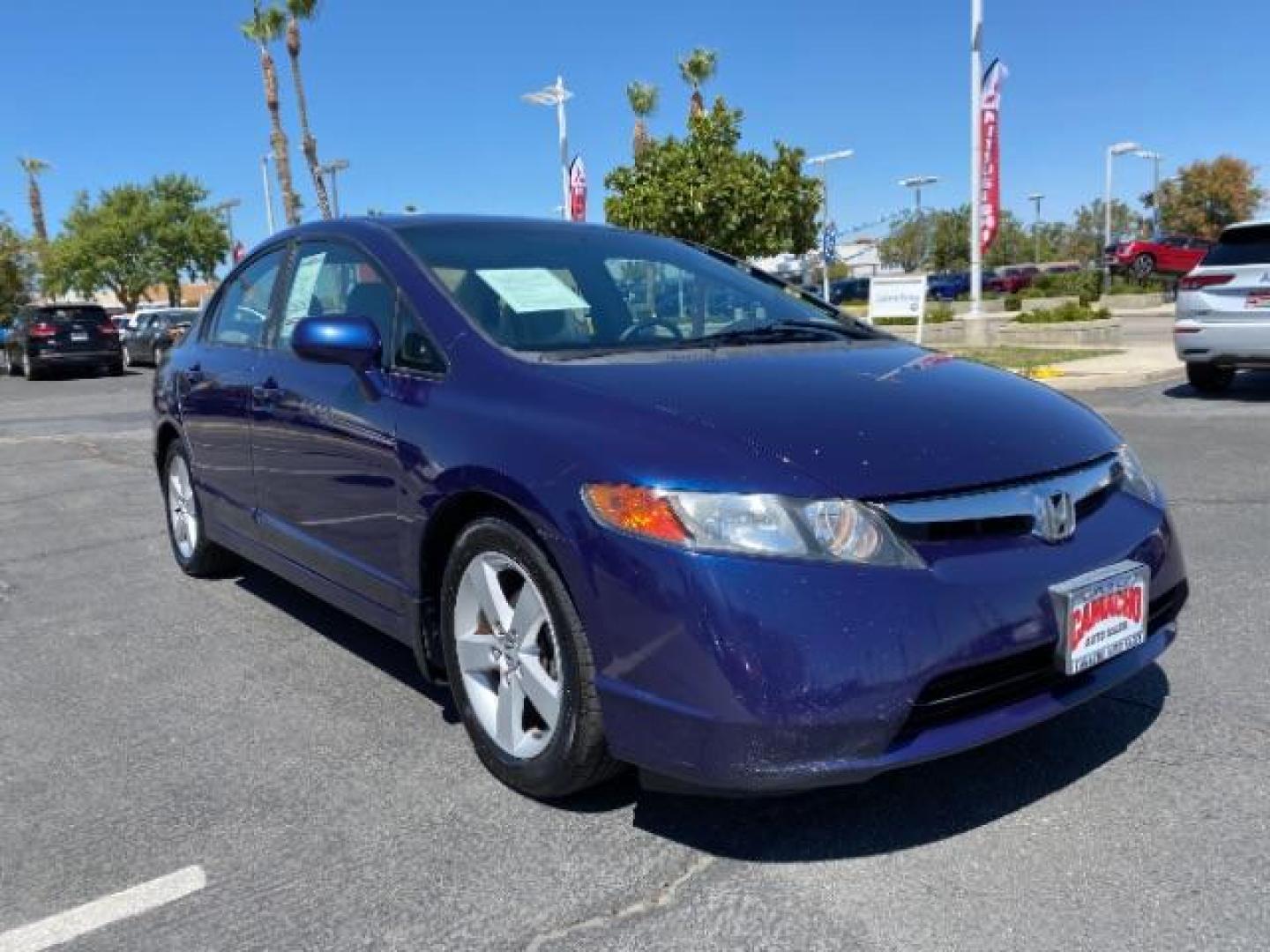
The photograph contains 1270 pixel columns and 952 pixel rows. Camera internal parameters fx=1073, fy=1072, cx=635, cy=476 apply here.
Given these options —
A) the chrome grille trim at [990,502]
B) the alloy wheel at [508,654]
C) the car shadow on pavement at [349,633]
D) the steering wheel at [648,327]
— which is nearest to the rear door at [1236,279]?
the steering wheel at [648,327]

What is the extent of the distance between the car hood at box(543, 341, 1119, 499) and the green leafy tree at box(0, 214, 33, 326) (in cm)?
4206

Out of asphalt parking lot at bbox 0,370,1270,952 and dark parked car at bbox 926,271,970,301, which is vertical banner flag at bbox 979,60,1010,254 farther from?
dark parked car at bbox 926,271,970,301

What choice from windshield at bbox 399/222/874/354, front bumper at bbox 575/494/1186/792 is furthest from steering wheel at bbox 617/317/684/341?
front bumper at bbox 575/494/1186/792

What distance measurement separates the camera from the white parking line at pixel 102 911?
2.35 metres

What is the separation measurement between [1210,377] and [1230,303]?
1426mm

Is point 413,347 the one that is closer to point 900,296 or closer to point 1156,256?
point 900,296

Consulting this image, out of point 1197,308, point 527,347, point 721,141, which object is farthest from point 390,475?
point 721,141

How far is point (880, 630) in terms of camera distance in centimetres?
222

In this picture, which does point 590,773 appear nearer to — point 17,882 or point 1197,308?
point 17,882

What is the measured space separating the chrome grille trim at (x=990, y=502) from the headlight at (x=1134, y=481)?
0.26 metres

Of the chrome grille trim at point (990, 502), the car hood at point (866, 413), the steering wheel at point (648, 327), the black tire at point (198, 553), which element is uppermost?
the steering wheel at point (648, 327)

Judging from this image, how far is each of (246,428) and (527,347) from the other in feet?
5.30

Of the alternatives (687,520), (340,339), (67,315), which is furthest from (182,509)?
(67,315)

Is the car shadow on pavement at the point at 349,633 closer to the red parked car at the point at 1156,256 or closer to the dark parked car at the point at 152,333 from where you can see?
the dark parked car at the point at 152,333
